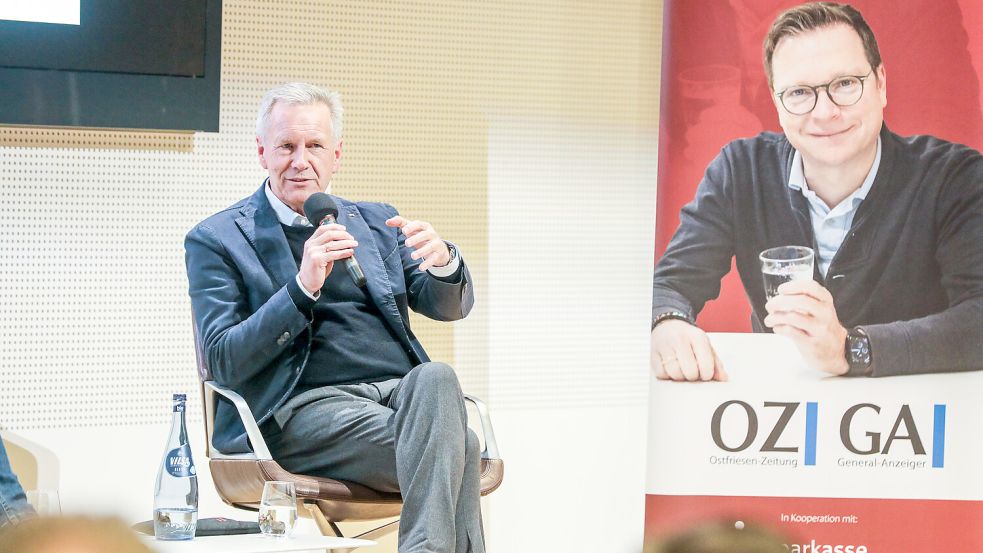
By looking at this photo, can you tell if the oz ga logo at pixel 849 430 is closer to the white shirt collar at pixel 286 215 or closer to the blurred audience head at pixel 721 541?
the white shirt collar at pixel 286 215

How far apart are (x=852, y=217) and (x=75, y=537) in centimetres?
336

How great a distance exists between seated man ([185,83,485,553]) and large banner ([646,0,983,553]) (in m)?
0.99

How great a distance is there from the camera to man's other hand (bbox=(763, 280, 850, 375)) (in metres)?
3.48

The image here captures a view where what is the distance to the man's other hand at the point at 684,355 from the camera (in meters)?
3.56

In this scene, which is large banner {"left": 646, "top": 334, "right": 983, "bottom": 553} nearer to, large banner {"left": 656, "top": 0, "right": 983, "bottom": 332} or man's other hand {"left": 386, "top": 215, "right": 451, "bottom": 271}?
large banner {"left": 656, "top": 0, "right": 983, "bottom": 332}

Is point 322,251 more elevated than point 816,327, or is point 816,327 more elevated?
point 322,251

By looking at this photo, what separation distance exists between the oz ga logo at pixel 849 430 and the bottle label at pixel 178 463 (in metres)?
1.77

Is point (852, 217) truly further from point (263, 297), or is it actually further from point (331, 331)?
point (263, 297)

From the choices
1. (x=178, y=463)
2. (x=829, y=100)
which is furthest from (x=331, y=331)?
(x=829, y=100)

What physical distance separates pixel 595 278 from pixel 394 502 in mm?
1626

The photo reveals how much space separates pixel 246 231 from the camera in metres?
2.94

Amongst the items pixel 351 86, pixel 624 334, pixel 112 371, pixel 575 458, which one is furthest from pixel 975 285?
pixel 112 371

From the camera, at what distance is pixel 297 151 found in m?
3.04

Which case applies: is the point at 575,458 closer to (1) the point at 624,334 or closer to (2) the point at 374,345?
(1) the point at 624,334
